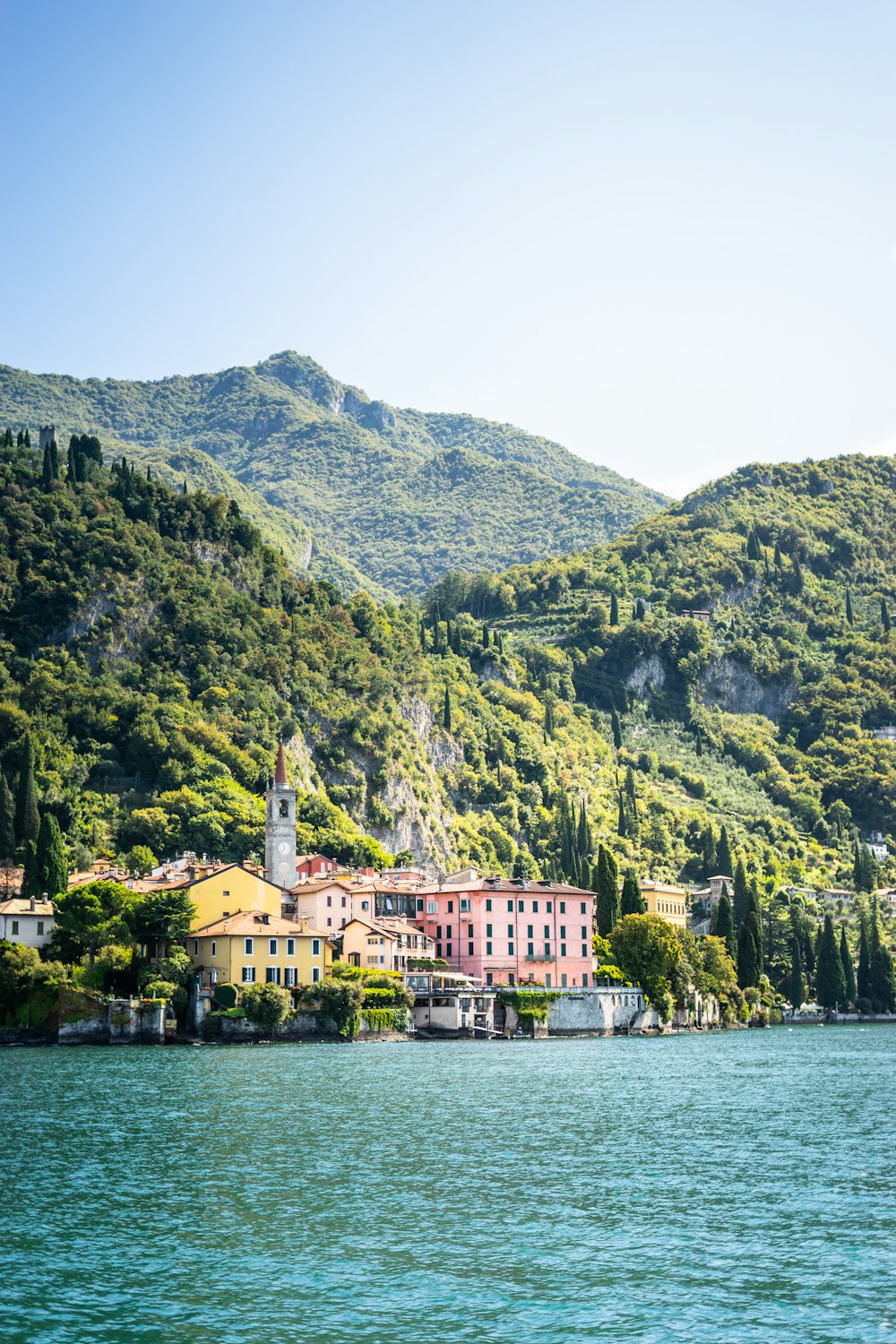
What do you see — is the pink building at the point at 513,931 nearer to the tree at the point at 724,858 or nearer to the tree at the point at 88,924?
the tree at the point at 88,924

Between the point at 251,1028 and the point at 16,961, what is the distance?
1341cm

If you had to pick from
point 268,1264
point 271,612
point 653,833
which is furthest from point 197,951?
point 653,833

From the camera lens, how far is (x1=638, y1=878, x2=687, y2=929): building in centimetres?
14925

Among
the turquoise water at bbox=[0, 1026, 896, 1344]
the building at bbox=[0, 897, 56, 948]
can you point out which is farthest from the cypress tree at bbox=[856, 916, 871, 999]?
the turquoise water at bbox=[0, 1026, 896, 1344]

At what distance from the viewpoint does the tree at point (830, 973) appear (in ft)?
467

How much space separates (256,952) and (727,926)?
167ft

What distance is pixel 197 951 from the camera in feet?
314

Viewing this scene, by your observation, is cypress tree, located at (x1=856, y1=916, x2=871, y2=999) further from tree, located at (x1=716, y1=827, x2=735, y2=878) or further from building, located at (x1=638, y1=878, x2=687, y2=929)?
tree, located at (x1=716, y1=827, x2=735, y2=878)

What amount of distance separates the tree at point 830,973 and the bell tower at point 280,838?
168ft

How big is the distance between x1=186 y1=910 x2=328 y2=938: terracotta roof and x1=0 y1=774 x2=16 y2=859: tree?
19.8 m

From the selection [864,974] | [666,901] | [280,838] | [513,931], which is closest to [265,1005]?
[280,838]

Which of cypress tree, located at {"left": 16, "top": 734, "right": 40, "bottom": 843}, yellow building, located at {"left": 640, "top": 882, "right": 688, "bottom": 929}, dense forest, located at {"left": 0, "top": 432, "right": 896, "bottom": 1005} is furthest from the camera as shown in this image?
yellow building, located at {"left": 640, "top": 882, "right": 688, "bottom": 929}

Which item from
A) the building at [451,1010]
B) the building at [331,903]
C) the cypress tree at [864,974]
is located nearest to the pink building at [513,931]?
the building at [331,903]

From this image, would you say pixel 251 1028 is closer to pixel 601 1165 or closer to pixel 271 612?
pixel 601 1165
